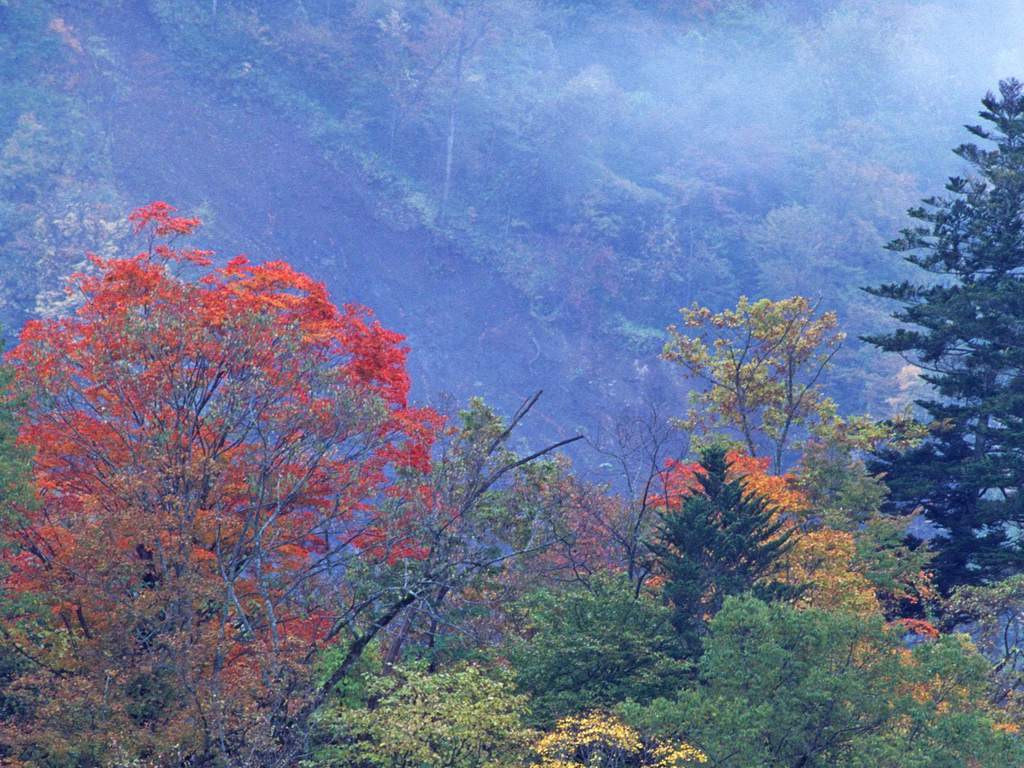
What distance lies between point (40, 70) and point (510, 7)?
115ft

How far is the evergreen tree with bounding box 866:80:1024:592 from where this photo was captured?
1207 inches

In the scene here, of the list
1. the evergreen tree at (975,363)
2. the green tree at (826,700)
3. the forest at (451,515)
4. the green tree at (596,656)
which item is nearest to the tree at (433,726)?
the forest at (451,515)

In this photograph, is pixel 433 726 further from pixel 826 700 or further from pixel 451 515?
pixel 826 700

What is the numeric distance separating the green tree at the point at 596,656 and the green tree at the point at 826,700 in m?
1.68

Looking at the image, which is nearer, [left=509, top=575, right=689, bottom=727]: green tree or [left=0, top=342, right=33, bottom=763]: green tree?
[left=0, top=342, right=33, bottom=763]: green tree

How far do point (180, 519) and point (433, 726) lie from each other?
5259mm

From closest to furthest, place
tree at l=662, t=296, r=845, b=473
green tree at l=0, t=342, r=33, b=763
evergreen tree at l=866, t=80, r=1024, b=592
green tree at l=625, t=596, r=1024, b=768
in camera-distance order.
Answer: green tree at l=625, t=596, r=1024, b=768, green tree at l=0, t=342, r=33, b=763, evergreen tree at l=866, t=80, r=1024, b=592, tree at l=662, t=296, r=845, b=473

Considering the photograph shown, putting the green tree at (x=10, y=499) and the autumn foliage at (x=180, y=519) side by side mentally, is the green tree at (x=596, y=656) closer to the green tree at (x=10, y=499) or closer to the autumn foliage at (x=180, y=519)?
the autumn foliage at (x=180, y=519)

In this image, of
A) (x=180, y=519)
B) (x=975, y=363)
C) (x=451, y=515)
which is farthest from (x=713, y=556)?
(x=975, y=363)

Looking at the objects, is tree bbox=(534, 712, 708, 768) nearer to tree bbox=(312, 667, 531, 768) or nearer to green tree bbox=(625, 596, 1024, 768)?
green tree bbox=(625, 596, 1024, 768)

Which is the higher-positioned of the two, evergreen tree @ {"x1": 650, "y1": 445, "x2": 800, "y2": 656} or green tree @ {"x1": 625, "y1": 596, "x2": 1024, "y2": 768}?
evergreen tree @ {"x1": 650, "y1": 445, "x2": 800, "y2": 656}

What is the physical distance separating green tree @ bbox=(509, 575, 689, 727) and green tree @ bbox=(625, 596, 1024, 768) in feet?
5.52

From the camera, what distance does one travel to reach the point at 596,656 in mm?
21297

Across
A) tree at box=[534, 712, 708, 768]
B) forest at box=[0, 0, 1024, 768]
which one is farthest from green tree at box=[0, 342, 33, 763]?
tree at box=[534, 712, 708, 768]
